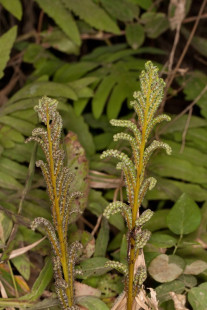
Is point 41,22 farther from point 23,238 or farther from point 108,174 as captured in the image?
point 23,238

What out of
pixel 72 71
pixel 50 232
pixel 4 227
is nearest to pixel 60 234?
pixel 50 232

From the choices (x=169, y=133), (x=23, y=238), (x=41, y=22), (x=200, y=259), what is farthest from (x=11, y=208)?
(x=41, y=22)

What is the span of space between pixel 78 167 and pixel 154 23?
1.43 metres

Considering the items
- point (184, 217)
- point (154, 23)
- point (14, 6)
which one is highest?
point (154, 23)

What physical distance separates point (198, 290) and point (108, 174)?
845mm

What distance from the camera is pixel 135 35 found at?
3.03 meters

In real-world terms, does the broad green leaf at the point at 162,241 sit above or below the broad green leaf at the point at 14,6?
below

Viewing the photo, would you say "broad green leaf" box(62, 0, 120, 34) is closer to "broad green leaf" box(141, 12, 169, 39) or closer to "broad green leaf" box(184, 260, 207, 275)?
"broad green leaf" box(141, 12, 169, 39)

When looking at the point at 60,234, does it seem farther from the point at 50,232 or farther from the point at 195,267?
the point at 195,267

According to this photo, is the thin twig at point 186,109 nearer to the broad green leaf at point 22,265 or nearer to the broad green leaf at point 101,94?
the broad green leaf at point 101,94

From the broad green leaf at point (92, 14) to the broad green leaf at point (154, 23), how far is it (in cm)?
33

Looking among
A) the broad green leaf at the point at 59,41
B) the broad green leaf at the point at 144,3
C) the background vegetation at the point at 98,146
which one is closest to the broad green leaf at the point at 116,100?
the background vegetation at the point at 98,146

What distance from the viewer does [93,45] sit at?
11.1 feet

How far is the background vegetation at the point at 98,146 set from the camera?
181 cm
